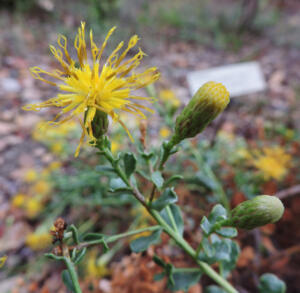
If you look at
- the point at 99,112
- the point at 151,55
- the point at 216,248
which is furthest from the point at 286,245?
the point at 151,55

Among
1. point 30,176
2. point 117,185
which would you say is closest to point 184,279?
point 117,185

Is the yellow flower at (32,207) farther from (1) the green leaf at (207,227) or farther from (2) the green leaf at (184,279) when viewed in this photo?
(1) the green leaf at (207,227)

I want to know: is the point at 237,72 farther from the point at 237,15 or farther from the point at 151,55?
the point at 237,15

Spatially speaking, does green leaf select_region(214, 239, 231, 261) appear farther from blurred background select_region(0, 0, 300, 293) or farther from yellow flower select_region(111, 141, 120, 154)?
yellow flower select_region(111, 141, 120, 154)

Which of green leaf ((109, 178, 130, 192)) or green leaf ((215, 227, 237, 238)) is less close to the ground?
green leaf ((109, 178, 130, 192))

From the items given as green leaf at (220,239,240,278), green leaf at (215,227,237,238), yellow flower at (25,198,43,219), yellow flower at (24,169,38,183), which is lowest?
green leaf at (220,239,240,278)

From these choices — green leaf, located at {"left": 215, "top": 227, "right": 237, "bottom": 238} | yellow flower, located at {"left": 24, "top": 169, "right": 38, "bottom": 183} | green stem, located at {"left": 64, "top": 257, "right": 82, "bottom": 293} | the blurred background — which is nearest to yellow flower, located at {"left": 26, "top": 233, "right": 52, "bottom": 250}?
the blurred background

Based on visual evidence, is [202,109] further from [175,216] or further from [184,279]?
[184,279]
